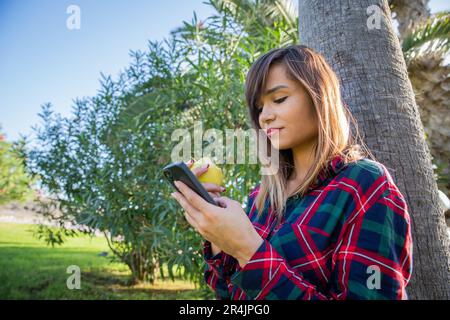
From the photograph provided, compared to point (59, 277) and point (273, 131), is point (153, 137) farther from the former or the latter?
point (59, 277)

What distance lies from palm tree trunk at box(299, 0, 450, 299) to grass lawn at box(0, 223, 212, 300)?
11.7ft

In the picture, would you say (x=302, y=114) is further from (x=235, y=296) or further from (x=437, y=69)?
(x=437, y=69)

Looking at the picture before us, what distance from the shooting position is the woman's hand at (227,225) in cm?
95

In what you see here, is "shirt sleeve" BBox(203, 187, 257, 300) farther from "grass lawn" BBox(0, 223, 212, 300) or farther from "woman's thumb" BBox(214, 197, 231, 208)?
"grass lawn" BBox(0, 223, 212, 300)

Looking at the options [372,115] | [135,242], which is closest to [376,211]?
[372,115]

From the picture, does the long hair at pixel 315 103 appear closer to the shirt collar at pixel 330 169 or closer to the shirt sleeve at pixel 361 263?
the shirt collar at pixel 330 169

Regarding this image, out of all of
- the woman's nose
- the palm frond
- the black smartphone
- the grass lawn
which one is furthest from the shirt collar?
the palm frond

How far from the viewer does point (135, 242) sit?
4395mm

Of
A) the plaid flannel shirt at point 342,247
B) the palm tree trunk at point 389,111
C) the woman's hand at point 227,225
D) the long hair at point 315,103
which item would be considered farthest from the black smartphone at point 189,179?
the palm tree trunk at point 389,111

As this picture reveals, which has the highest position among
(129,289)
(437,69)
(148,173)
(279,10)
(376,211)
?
(279,10)

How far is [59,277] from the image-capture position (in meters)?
6.37

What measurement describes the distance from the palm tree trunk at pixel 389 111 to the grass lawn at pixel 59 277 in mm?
3562

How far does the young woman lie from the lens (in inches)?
35.2

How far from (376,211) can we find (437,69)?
5.31 metres
